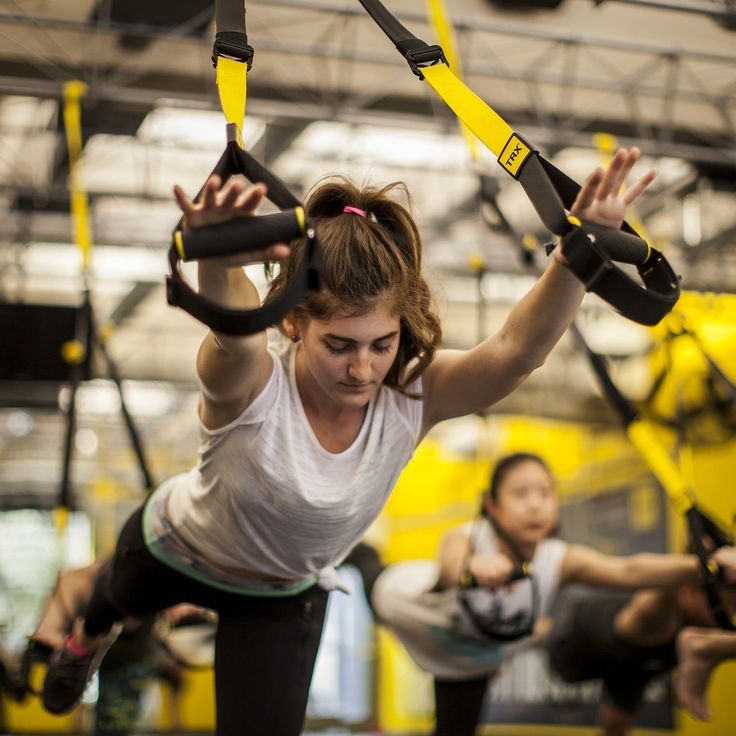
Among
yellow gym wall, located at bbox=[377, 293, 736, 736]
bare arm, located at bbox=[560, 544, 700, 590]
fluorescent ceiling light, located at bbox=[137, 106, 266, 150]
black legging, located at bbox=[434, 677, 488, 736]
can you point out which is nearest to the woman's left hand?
yellow gym wall, located at bbox=[377, 293, 736, 736]

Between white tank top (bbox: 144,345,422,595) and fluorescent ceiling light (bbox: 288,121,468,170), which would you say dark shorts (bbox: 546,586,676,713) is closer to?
white tank top (bbox: 144,345,422,595)

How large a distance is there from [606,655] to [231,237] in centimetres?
396

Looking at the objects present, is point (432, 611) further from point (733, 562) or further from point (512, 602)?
point (733, 562)

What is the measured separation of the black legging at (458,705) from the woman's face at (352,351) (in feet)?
6.41

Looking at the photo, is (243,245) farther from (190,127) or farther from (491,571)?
(190,127)

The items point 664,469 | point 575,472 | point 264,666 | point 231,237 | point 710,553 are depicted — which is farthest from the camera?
point 575,472

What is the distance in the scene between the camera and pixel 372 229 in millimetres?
1730

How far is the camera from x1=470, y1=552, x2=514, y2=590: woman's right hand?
9.99ft

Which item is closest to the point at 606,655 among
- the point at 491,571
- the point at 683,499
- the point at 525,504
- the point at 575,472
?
the point at 525,504

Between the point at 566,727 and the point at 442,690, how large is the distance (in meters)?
5.57

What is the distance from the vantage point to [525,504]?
12.2 feet

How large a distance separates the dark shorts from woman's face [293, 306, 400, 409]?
3016 mm

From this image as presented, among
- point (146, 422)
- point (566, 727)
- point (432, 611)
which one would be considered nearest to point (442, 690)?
point (432, 611)

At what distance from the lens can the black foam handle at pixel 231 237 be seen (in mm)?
1332
